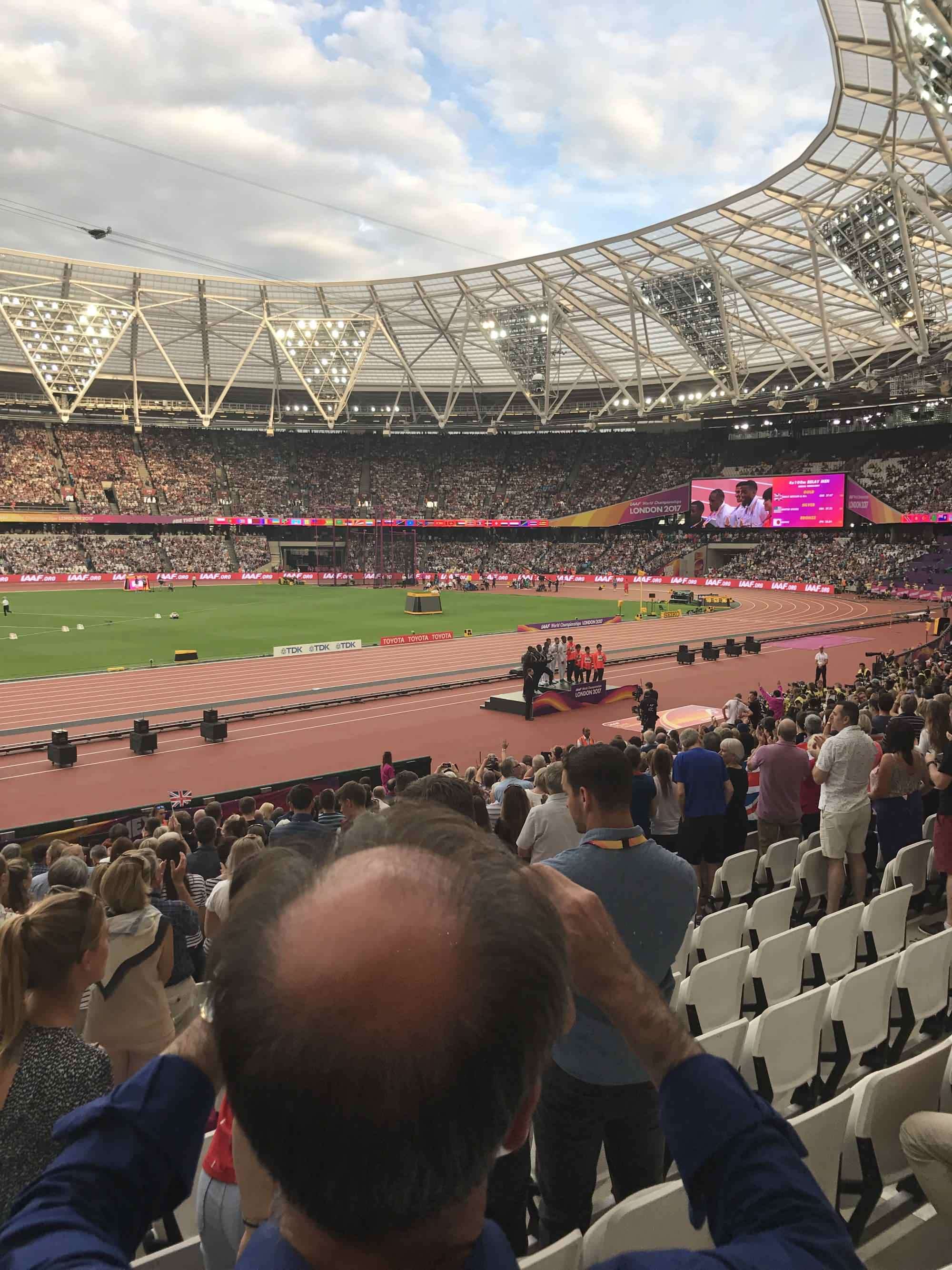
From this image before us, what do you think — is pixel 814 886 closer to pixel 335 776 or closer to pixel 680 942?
pixel 680 942

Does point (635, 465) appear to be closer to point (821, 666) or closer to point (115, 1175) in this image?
point (821, 666)

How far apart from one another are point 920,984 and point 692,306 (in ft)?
162

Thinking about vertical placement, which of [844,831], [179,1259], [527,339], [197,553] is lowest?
[844,831]

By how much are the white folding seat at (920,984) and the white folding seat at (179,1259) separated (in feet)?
14.2

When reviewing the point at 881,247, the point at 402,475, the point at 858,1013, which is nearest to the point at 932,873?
the point at 858,1013

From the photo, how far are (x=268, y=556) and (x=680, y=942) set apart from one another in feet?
280

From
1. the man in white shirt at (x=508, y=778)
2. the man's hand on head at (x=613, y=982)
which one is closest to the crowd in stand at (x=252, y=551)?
the man in white shirt at (x=508, y=778)

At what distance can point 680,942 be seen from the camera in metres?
3.30

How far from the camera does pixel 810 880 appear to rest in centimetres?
822

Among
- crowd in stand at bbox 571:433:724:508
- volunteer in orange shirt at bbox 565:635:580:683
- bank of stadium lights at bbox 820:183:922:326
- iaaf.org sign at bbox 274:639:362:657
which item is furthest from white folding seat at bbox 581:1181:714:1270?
crowd in stand at bbox 571:433:724:508

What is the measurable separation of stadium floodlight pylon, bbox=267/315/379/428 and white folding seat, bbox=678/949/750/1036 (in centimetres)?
6069

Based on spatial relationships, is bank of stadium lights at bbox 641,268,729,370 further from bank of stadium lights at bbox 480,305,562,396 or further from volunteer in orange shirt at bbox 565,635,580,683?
volunteer in orange shirt at bbox 565,635,580,683

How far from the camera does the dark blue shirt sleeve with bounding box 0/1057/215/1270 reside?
111 centimetres

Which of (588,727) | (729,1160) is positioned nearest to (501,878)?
(729,1160)
